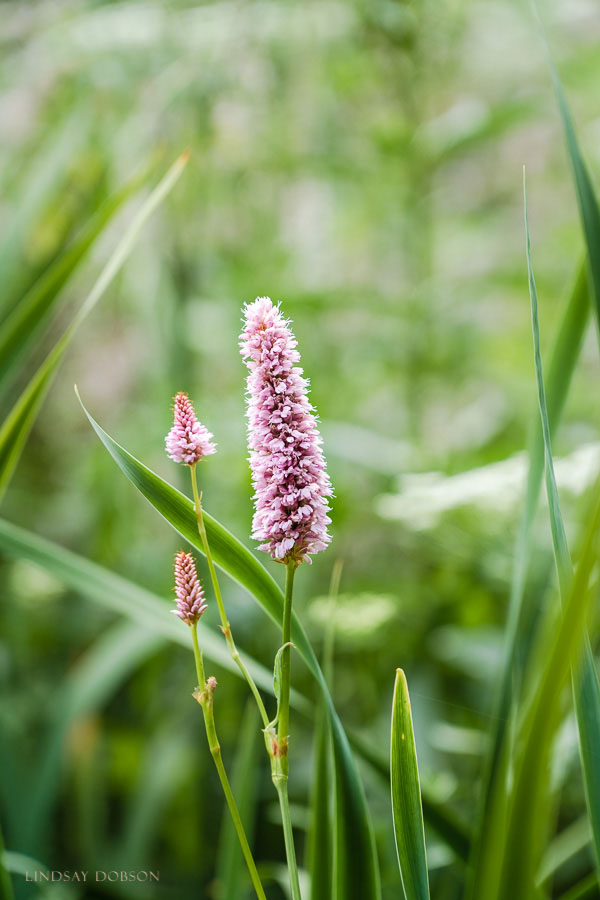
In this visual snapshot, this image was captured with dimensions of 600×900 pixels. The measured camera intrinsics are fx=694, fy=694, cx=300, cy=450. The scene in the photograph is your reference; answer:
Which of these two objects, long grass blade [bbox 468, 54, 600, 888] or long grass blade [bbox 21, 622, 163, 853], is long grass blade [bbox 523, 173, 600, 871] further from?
long grass blade [bbox 21, 622, 163, 853]

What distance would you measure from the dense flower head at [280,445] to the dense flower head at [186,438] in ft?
0.04

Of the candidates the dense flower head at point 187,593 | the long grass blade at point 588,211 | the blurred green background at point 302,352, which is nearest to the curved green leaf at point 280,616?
the dense flower head at point 187,593

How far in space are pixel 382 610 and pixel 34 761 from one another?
48cm

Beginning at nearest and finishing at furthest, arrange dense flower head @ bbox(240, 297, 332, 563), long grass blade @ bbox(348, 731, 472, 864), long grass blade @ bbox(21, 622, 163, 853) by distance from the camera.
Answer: dense flower head @ bbox(240, 297, 332, 563)
long grass blade @ bbox(348, 731, 472, 864)
long grass blade @ bbox(21, 622, 163, 853)

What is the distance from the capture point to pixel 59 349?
0.91 feet

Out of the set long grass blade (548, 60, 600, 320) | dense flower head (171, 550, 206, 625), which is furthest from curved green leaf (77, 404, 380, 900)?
long grass blade (548, 60, 600, 320)

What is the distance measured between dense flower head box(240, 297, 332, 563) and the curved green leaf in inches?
0.8

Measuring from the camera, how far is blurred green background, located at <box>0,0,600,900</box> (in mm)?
631

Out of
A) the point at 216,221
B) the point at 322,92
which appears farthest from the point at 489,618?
the point at 322,92

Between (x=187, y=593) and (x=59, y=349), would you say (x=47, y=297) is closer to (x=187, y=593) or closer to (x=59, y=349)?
(x=59, y=349)

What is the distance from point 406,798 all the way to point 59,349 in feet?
0.68

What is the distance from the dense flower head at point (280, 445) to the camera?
179 millimetres

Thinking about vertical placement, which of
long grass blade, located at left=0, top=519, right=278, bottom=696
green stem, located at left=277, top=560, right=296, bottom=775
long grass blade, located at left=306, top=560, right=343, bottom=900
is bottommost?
long grass blade, located at left=306, top=560, right=343, bottom=900

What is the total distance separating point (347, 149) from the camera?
0.97 meters
